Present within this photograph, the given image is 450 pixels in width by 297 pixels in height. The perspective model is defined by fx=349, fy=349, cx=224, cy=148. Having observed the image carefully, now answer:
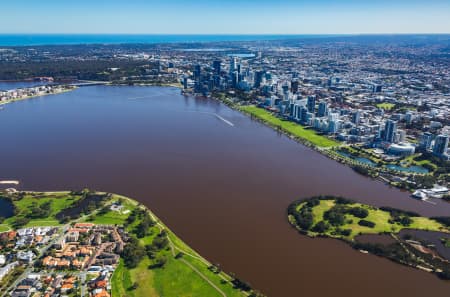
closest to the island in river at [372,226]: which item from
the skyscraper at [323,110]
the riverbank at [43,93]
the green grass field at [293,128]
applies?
the green grass field at [293,128]

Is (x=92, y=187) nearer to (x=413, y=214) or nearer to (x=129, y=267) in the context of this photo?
(x=129, y=267)

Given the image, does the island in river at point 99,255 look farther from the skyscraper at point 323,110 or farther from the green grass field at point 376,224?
the skyscraper at point 323,110

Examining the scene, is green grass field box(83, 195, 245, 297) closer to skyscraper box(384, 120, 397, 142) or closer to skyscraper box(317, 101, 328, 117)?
skyscraper box(384, 120, 397, 142)

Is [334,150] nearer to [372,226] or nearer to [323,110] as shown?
[323,110]

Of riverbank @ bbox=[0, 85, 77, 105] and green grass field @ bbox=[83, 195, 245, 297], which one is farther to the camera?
riverbank @ bbox=[0, 85, 77, 105]

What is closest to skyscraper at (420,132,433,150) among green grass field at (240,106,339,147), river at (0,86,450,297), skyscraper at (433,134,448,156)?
skyscraper at (433,134,448,156)

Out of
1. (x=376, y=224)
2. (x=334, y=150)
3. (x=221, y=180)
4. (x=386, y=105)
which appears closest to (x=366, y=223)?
(x=376, y=224)

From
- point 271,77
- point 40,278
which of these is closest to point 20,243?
point 40,278
